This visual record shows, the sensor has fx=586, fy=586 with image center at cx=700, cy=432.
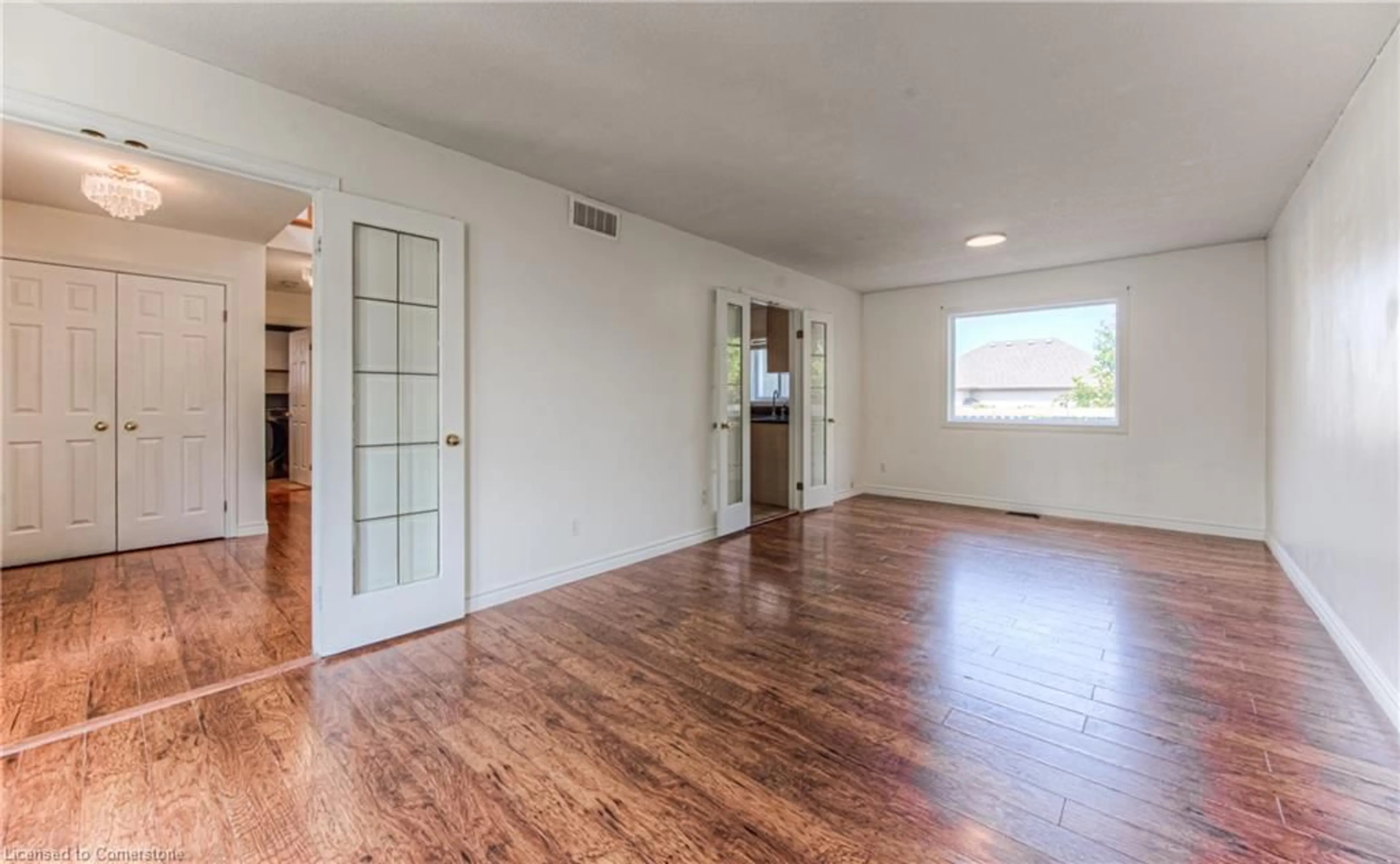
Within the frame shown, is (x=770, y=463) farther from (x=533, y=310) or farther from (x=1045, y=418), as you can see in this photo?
(x=533, y=310)

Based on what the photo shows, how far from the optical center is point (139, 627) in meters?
3.01

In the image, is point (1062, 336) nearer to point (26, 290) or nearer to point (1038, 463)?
point (1038, 463)

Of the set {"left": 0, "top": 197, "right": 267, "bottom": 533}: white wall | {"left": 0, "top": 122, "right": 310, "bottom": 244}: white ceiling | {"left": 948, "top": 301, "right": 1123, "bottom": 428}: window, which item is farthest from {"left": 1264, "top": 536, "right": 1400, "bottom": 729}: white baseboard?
{"left": 0, "top": 197, "right": 267, "bottom": 533}: white wall

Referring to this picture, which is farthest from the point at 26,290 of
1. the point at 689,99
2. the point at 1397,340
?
the point at 1397,340

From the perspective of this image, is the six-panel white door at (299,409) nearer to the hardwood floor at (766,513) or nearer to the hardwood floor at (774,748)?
the hardwood floor at (766,513)

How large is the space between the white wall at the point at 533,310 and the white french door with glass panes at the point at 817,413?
1200 millimetres

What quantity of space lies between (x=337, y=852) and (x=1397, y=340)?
373 cm

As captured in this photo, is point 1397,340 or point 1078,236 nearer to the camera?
point 1397,340

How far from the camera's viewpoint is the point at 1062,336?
5867 mm

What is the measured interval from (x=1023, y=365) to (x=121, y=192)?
724 centimetres

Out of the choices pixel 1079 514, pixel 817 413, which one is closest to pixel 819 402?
pixel 817 413

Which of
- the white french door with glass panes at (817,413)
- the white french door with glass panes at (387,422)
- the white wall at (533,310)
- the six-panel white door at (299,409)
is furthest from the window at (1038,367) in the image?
the six-panel white door at (299,409)

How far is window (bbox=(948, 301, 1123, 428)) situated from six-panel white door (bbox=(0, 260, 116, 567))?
7598mm

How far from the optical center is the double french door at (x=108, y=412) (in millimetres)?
4086
